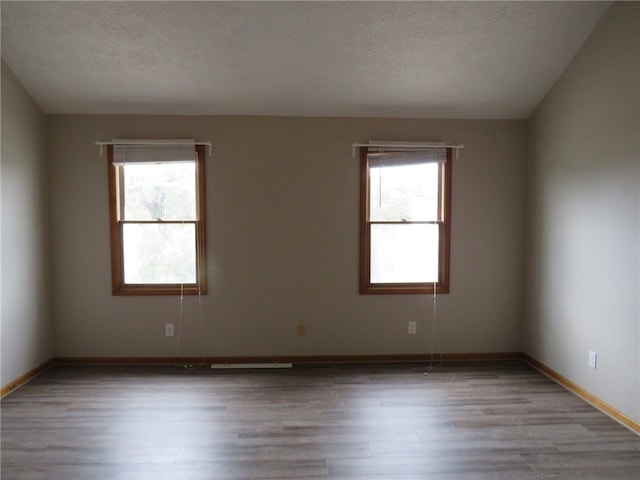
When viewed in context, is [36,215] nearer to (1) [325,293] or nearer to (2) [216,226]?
(2) [216,226]

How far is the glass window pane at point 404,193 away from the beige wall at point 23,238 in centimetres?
300

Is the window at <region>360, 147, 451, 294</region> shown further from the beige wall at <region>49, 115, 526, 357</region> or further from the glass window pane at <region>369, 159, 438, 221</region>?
the beige wall at <region>49, 115, 526, 357</region>

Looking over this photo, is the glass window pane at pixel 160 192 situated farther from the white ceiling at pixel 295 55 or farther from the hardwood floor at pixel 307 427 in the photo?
the hardwood floor at pixel 307 427

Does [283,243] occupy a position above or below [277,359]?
above

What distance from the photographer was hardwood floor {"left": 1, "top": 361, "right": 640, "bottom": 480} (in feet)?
7.29

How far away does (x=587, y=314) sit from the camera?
3.09 m

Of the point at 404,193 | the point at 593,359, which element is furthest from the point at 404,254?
the point at 593,359

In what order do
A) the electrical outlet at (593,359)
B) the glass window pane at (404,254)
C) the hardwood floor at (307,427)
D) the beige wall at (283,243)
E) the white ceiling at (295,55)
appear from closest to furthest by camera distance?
the hardwood floor at (307,427) < the white ceiling at (295,55) < the electrical outlet at (593,359) < the beige wall at (283,243) < the glass window pane at (404,254)

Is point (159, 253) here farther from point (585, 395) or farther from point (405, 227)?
point (585, 395)

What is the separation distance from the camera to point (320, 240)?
384 cm

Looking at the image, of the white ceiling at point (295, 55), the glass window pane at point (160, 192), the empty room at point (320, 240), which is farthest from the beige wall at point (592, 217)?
the glass window pane at point (160, 192)

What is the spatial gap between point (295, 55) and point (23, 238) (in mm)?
2714

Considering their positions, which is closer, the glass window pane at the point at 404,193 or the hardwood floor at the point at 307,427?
the hardwood floor at the point at 307,427

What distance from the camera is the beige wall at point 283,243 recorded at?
376 cm
